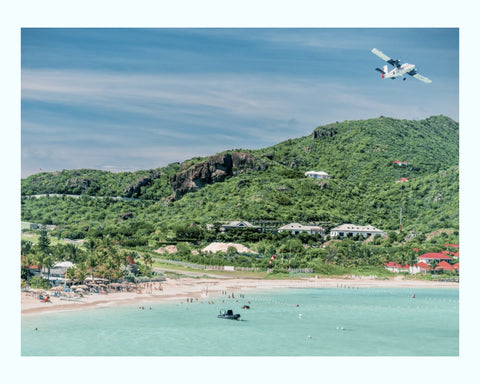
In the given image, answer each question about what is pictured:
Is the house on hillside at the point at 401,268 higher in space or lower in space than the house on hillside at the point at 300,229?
lower

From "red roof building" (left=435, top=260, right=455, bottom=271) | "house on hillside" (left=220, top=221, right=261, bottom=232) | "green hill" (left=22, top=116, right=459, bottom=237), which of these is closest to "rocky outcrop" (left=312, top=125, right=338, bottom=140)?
"green hill" (left=22, top=116, right=459, bottom=237)

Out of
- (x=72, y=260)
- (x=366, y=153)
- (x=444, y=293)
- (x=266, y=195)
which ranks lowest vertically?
(x=444, y=293)

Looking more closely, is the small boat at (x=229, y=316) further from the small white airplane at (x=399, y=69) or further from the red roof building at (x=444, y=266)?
the red roof building at (x=444, y=266)

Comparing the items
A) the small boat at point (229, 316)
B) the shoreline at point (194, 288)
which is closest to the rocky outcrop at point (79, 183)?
the shoreline at point (194, 288)

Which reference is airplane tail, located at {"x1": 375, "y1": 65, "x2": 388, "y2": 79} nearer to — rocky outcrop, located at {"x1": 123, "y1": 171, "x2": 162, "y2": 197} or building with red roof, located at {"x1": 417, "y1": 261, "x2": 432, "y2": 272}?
building with red roof, located at {"x1": 417, "y1": 261, "x2": 432, "y2": 272}

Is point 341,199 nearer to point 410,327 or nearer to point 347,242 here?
point 347,242

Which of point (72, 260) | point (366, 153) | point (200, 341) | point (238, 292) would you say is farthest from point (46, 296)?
point (366, 153)

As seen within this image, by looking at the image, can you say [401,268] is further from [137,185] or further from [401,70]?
[137,185]
